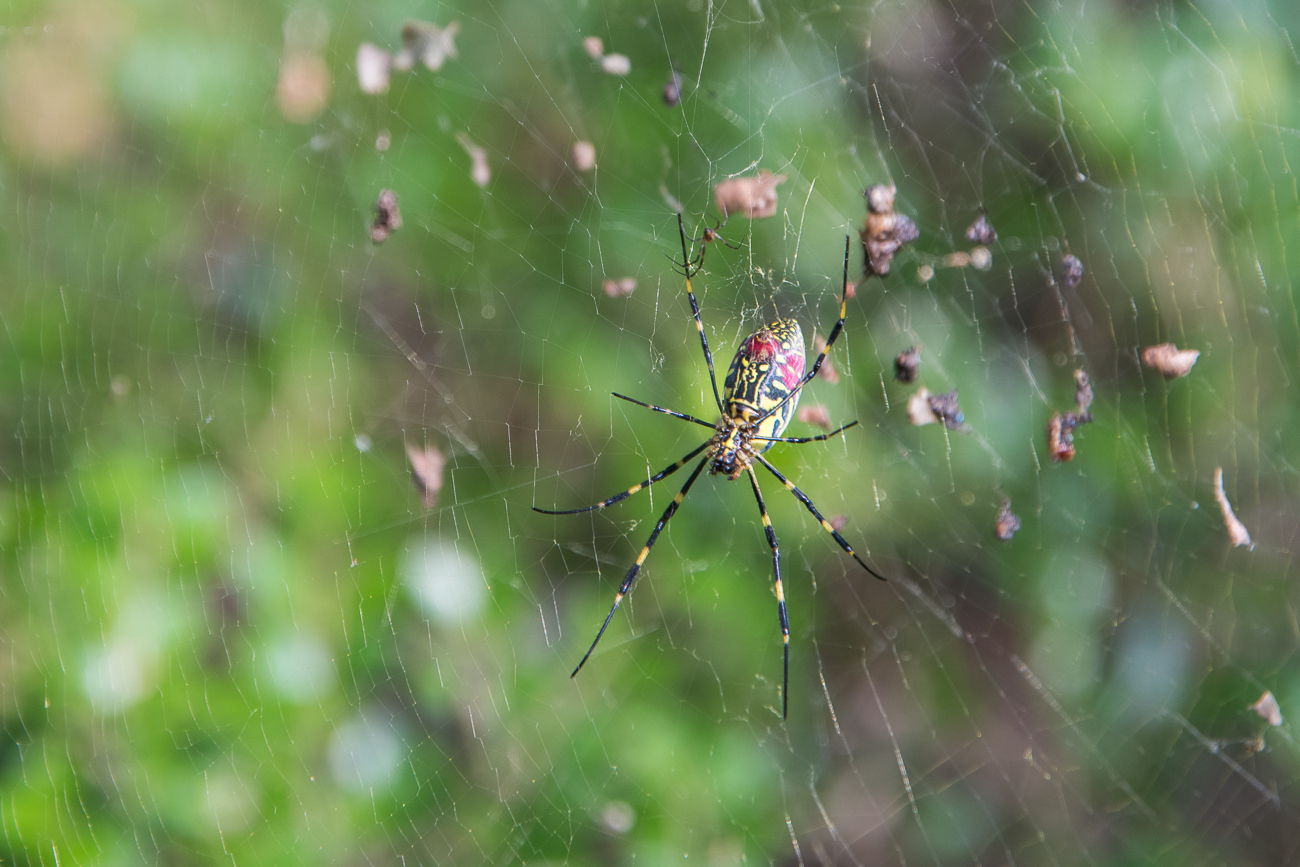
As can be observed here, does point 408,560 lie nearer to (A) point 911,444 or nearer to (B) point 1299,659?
(A) point 911,444

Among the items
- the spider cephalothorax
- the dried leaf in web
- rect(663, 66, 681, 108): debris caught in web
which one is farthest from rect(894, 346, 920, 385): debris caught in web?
rect(663, 66, 681, 108): debris caught in web

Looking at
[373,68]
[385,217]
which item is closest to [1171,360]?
[385,217]

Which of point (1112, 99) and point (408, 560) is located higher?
point (1112, 99)

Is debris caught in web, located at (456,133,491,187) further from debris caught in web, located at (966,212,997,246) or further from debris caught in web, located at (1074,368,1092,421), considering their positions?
debris caught in web, located at (1074,368,1092,421)

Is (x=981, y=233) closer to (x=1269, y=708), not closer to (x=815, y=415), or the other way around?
(x=815, y=415)

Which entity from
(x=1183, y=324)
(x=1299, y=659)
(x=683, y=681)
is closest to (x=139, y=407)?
(x=683, y=681)
